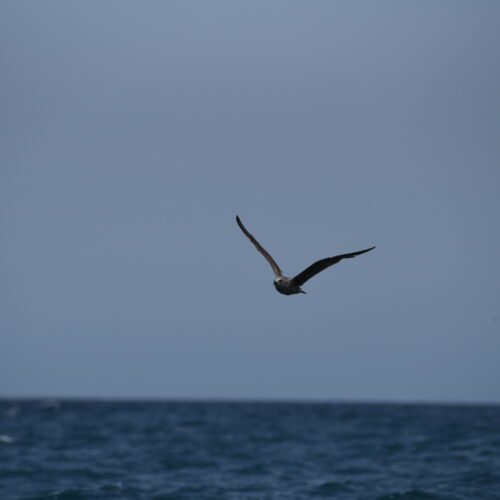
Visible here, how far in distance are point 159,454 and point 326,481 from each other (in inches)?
412

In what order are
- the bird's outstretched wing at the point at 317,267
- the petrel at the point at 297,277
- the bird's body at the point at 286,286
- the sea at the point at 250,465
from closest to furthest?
1. the bird's outstretched wing at the point at 317,267
2. the petrel at the point at 297,277
3. the bird's body at the point at 286,286
4. the sea at the point at 250,465

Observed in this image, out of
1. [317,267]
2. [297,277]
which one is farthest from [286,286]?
[317,267]

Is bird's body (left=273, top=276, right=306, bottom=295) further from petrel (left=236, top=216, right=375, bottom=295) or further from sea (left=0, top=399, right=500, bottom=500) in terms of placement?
sea (left=0, top=399, right=500, bottom=500)

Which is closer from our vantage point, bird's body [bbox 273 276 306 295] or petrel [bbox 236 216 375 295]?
petrel [bbox 236 216 375 295]

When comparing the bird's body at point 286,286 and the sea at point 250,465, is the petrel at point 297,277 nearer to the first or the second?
the bird's body at point 286,286

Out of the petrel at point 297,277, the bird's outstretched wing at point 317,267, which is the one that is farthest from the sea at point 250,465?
the bird's outstretched wing at point 317,267

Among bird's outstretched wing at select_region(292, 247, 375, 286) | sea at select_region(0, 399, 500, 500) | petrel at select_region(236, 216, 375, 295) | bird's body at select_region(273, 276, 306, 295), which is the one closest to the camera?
bird's outstretched wing at select_region(292, 247, 375, 286)

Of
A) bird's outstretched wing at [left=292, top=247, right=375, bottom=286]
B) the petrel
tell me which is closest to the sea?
the petrel

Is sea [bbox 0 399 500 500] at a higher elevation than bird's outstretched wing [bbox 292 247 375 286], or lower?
lower

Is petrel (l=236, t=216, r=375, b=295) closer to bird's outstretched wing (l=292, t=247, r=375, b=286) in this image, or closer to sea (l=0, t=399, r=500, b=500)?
bird's outstretched wing (l=292, t=247, r=375, b=286)

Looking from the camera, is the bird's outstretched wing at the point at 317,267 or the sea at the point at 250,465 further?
the sea at the point at 250,465

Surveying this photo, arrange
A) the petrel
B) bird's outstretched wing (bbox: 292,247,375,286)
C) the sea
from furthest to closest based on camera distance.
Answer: the sea < the petrel < bird's outstretched wing (bbox: 292,247,375,286)

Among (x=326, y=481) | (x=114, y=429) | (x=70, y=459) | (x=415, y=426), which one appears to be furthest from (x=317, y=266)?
(x=415, y=426)

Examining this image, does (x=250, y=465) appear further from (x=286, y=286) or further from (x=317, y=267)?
(x=317, y=267)
